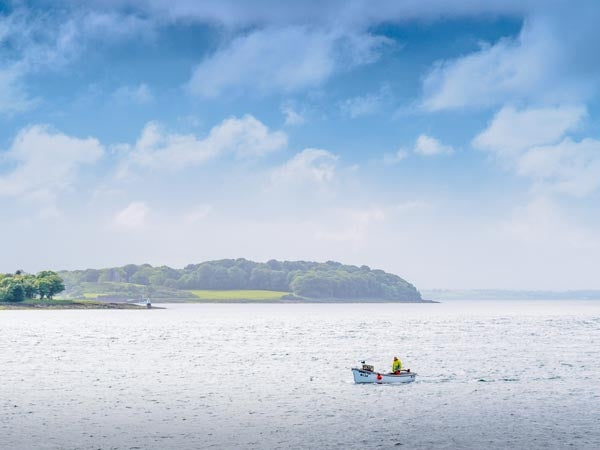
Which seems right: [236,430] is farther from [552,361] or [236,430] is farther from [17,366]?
[552,361]

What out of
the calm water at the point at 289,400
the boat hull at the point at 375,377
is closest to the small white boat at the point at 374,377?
the boat hull at the point at 375,377

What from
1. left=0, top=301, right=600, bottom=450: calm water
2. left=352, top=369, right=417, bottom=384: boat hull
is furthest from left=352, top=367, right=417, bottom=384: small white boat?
left=0, top=301, right=600, bottom=450: calm water

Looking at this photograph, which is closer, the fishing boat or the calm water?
the calm water

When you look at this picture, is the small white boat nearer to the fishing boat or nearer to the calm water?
the fishing boat

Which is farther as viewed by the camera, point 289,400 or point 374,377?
point 374,377

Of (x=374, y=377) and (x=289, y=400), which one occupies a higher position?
(x=374, y=377)

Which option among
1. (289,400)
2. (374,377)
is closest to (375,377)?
(374,377)

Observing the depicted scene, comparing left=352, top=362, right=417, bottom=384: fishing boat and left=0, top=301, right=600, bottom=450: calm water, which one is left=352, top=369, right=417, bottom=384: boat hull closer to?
left=352, top=362, right=417, bottom=384: fishing boat

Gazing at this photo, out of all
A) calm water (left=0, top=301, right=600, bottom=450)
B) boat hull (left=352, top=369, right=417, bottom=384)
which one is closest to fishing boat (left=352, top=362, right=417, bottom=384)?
boat hull (left=352, top=369, right=417, bottom=384)

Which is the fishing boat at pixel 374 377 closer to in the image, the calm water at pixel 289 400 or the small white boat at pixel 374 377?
the small white boat at pixel 374 377

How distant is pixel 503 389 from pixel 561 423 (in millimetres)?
20707

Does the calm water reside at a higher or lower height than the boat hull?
lower

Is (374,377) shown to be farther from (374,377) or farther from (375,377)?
(375,377)

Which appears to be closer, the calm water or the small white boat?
the calm water
